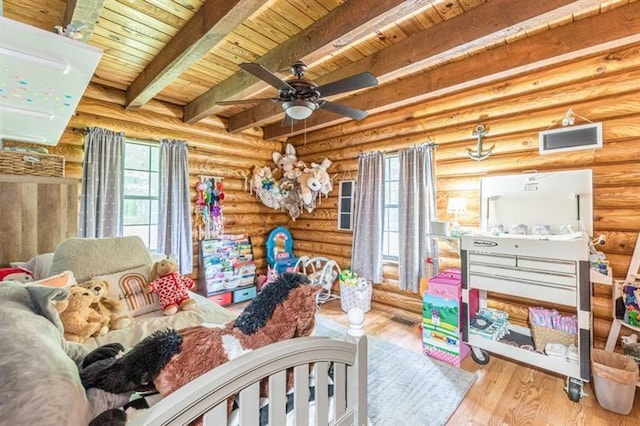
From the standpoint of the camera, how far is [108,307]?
6.01 feet

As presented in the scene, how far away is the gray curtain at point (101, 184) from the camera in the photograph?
296cm

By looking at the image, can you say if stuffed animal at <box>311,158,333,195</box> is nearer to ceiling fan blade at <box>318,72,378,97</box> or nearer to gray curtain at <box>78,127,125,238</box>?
ceiling fan blade at <box>318,72,378,97</box>

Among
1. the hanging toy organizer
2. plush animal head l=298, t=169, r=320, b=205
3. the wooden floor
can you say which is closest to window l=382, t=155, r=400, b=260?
plush animal head l=298, t=169, r=320, b=205

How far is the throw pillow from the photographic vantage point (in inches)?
77.7

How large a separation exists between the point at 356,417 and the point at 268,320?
578 millimetres

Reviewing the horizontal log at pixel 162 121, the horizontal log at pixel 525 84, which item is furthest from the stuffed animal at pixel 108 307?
the horizontal log at pixel 525 84

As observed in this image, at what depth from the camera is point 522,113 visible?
9.01 feet

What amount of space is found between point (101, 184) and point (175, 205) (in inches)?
30.9

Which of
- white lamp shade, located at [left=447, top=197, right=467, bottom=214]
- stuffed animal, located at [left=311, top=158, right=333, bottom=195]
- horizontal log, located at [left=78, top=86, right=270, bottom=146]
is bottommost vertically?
white lamp shade, located at [left=447, top=197, right=467, bottom=214]

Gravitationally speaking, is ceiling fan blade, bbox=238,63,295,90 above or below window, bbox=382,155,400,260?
above

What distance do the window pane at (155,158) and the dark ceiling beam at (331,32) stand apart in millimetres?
1492

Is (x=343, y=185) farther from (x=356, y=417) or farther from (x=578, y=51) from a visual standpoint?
(x=356, y=417)

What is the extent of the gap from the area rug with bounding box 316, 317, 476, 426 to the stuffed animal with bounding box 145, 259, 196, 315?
1.55 meters

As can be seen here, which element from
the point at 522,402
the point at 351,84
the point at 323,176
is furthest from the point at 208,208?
the point at 522,402
